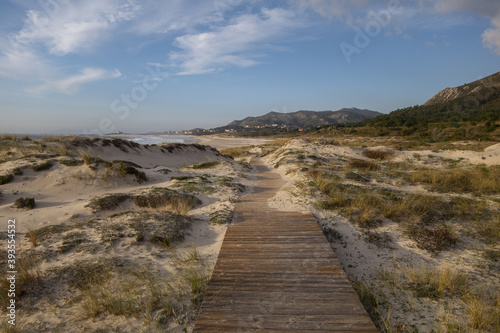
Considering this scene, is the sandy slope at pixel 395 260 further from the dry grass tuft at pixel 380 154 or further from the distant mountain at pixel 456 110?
the distant mountain at pixel 456 110

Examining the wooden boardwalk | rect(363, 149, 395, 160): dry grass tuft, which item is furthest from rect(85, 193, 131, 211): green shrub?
rect(363, 149, 395, 160): dry grass tuft

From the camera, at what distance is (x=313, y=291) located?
145 inches

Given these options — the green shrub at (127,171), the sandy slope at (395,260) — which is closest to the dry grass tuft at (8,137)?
the green shrub at (127,171)

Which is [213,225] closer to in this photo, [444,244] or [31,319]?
[31,319]

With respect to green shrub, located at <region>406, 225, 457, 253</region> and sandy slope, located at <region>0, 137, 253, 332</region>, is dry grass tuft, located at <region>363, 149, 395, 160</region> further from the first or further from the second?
green shrub, located at <region>406, 225, 457, 253</region>

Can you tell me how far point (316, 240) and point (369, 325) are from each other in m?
2.42

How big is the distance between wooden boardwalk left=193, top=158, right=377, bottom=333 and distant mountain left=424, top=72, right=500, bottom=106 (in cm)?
9117

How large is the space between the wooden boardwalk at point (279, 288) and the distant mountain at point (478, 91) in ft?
299

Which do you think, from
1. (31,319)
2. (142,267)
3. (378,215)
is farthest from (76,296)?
(378,215)

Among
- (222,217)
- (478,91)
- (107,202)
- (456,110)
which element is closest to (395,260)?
(222,217)

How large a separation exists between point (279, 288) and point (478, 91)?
10376 cm

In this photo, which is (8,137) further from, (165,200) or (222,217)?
(222,217)

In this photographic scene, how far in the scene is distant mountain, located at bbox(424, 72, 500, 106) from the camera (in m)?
68.4

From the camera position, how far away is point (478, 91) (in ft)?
237
